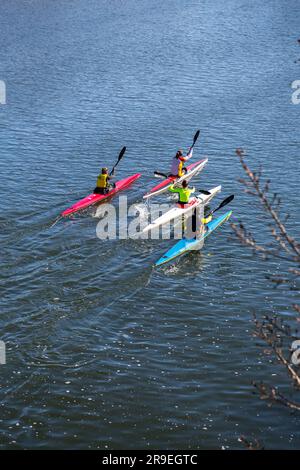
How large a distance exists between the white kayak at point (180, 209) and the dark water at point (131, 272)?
1291mm

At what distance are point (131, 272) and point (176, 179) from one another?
1087 cm

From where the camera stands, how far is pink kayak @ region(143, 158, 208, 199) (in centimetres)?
3788

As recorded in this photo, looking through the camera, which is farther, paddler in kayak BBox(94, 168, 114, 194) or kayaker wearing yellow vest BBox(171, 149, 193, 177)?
kayaker wearing yellow vest BBox(171, 149, 193, 177)

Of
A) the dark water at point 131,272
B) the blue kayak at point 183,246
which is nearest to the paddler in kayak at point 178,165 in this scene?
the dark water at point 131,272

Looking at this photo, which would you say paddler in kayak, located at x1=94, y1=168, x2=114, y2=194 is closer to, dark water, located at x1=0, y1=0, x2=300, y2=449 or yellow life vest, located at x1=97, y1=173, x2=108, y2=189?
yellow life vest, located at x1=97, y1=173, x2=108, y2=189

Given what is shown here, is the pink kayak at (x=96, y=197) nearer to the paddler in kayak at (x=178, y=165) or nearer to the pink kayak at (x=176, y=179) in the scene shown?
the pink kayak at (x=176, y=179)

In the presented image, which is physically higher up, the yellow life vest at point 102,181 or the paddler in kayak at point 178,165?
the paddler in kayak at point 178,165

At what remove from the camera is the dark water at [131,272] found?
2186 cm

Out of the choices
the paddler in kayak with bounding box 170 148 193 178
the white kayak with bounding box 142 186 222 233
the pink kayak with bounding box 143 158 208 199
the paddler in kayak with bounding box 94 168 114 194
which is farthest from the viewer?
the paddler in kayak with bounding box 170 148 193 178

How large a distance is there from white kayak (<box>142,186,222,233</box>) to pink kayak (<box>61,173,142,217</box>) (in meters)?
4.00

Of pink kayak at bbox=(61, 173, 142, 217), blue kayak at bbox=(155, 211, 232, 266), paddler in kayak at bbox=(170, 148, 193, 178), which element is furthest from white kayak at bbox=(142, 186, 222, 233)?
pink kayak at bbox=(61, 173, 142, 217)

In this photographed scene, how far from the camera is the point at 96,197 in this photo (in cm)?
3700

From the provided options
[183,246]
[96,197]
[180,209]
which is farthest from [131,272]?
[96,197]

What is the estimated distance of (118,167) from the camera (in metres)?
42.9
